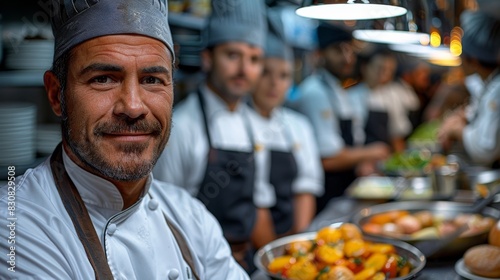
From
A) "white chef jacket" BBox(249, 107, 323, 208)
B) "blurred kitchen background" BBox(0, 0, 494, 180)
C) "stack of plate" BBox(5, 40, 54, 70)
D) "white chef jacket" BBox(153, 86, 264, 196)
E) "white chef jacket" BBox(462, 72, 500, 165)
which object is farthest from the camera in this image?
"white chef jacket" BBox(462, 72, 500, 165)

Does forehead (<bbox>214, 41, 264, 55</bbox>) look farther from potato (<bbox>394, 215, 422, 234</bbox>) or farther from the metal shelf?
potato (<bbox>394, 215, 422, 234</bbox>)

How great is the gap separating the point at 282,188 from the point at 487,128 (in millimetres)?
1534

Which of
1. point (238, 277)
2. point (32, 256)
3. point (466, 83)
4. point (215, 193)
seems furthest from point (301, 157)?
point (466, 83)

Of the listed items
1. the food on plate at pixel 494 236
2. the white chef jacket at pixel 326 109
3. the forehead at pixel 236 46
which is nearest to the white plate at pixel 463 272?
the food on plate at pixel 494 236

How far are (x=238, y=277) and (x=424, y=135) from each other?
15.3 ft

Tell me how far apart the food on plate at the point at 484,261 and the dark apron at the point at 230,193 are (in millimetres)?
1085

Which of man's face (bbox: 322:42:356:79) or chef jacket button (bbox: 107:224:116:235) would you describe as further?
man's face (bbox: 322:42:356:79)

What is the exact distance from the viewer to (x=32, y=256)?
3.95 feet

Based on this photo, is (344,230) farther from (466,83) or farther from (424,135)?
(466,83)

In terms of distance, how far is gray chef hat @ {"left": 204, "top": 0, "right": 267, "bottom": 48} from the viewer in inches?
113

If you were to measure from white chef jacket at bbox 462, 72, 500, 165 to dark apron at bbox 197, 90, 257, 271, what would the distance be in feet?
6.13

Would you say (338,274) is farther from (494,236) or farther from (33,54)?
(33,54)

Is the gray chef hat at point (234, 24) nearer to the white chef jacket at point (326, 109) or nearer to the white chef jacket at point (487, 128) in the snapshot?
the white chef jacket at point (487, 128)

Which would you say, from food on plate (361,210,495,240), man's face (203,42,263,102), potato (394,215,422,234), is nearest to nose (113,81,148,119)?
food on plate (361,210,495,240)
